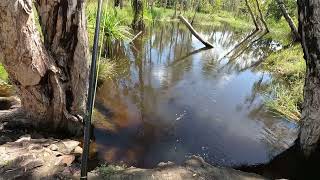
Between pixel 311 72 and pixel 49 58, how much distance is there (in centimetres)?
318

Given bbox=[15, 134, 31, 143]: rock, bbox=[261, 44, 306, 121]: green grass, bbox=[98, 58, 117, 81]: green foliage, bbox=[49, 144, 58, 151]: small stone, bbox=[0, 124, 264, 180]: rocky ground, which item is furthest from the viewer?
bbox=[98, 58, 117, 81]: green foliage

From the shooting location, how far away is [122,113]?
5.64m

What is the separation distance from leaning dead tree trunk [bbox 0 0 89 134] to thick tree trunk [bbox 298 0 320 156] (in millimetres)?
2662

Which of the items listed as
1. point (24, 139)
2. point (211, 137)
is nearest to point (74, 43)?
point (24, 139)

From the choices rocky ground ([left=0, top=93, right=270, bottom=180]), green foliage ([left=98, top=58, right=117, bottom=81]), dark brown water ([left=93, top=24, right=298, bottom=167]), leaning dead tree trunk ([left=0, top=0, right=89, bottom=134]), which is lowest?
dark brown water ([left=93, top=24, right=298, bottom=167])

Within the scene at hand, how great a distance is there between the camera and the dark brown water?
4.56 m

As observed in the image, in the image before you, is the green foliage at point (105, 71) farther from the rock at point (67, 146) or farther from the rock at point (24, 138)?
the rock at point (24, 138)

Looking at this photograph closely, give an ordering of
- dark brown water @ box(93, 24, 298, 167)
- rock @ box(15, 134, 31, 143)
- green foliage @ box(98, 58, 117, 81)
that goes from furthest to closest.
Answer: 1. green foliage @ box(98, 58, 117, 81)
2. dark brown water @ box(93, 24, 298, 167)
3. rock @ box(15, 134, 31, 143)

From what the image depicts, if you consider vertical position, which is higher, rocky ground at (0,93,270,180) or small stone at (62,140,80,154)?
rocky ground at (0,93,270,180)

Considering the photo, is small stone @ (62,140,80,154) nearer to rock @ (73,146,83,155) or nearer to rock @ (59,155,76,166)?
rock @ (73,146,83,155)

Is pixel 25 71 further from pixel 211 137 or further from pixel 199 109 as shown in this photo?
pixel 199 109

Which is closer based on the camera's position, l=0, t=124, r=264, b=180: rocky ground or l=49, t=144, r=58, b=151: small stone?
l=0, t=124, r=264, b=180: rocky ground

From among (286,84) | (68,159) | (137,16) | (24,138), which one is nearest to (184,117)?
(68,159)

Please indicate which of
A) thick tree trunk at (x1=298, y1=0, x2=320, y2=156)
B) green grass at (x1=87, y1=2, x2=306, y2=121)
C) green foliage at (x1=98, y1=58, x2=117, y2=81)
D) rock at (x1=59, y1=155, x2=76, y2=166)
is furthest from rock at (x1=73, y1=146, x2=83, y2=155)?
green grass at (x1=87, y1=2, x2=306, y2=121)
